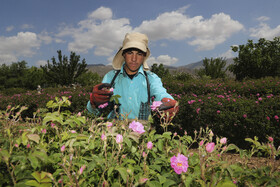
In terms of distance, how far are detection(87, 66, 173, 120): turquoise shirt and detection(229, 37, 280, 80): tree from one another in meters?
20.2

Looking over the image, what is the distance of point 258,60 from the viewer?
19312 millimetres

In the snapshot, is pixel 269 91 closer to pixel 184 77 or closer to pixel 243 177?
pixel 243 177

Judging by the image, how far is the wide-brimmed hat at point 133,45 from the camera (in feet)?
6.59

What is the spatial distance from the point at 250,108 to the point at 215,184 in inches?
159

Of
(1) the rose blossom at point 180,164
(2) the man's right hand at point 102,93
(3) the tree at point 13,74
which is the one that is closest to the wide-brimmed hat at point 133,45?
(2) the man's right hand at point 102,93

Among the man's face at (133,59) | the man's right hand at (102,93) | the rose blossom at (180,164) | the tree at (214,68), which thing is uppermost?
the tree at (214,68)

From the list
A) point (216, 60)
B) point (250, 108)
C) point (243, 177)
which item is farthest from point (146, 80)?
point (216, 60)

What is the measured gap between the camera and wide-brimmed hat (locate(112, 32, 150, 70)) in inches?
79.1

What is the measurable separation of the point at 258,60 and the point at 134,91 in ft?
71.2

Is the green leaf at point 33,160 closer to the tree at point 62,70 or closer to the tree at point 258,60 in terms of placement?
the tree at point 258,60

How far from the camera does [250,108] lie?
4141mm

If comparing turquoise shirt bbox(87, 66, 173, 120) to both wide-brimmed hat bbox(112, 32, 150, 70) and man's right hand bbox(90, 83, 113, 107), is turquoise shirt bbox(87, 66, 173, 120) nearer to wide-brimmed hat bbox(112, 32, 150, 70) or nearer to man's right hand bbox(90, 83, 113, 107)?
wide-brimmed hat bbox(112, 32, 150, 70)

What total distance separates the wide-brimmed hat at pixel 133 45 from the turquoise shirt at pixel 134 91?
15cm

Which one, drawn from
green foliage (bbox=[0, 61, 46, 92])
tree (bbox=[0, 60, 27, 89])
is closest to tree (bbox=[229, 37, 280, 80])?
green foliage (bbox=[0, 61, 46, 92])
